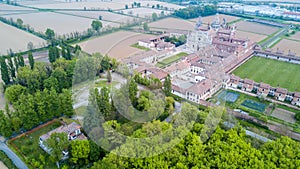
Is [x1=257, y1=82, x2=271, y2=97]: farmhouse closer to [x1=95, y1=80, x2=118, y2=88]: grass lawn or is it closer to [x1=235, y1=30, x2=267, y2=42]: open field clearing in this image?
[x1=95, y1=80, x2=118, y2=88]: grass lawn

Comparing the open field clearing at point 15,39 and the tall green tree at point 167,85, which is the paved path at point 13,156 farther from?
the open field clearing at point 15,39

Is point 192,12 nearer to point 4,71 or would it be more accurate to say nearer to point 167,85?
point 167,85

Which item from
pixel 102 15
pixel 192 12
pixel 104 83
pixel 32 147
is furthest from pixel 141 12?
pixel 32 147

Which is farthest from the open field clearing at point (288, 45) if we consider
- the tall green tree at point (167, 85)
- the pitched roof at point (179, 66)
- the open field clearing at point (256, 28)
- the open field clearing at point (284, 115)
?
the tall green tree at point (167, 85)

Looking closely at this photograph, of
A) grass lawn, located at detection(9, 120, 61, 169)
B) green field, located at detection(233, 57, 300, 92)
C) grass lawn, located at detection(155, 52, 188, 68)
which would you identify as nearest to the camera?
grass lawn, located at detection(9, 120, 61, 169)

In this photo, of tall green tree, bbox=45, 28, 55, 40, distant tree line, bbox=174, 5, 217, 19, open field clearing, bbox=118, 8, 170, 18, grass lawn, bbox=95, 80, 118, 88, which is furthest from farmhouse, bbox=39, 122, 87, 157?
distant tree line, bbox=174, 5, 217, 19

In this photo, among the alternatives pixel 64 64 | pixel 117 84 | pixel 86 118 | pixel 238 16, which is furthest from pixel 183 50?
pixel 238 16
